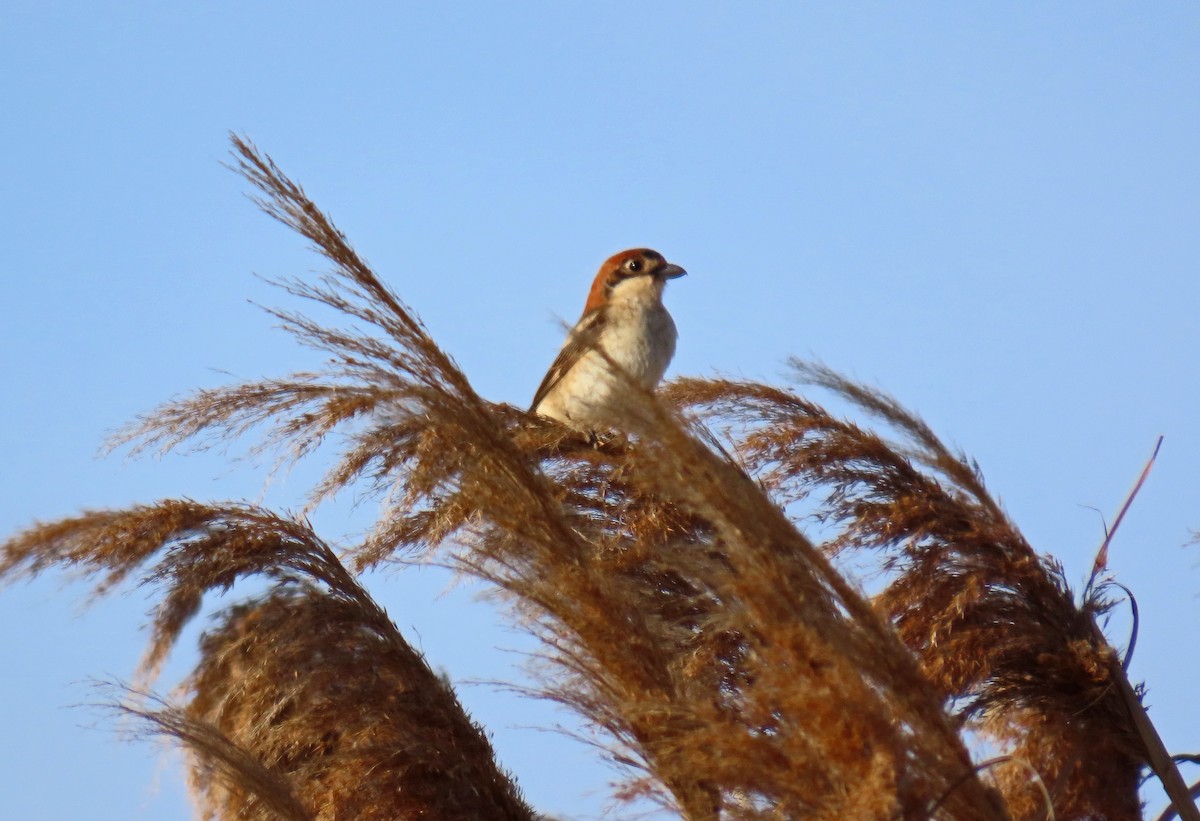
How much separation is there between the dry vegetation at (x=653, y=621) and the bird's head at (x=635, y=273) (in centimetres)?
412

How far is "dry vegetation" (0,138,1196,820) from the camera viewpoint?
1851 mm

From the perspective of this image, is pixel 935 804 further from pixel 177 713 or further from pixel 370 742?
pixel 177 713

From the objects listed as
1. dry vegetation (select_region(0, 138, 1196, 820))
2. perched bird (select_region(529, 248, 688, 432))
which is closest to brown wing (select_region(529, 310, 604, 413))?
perched bird (select_region(529, 248, 688, 432))

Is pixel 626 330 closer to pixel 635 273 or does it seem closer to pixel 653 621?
pixel 635 273

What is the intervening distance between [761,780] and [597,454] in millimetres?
1434

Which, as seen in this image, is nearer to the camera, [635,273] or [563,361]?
[563,361]

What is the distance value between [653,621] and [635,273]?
5.28 metres

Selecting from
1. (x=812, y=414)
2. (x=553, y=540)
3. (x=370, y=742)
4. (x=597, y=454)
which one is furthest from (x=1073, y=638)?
(x=370, y=742)

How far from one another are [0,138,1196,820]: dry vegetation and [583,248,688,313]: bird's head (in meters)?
4.12

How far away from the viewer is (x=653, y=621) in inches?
95.3

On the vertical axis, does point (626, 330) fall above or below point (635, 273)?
below

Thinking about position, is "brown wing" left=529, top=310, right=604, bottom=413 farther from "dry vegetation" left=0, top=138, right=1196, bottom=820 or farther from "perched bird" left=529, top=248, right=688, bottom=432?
"dry vegetation" left=0, top=138, right=1196, bottom=820

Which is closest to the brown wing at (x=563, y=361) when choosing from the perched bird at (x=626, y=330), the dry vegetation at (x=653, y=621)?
the perched bird at (x=626, y=330)

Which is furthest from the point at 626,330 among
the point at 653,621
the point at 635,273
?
the point at 653,621
